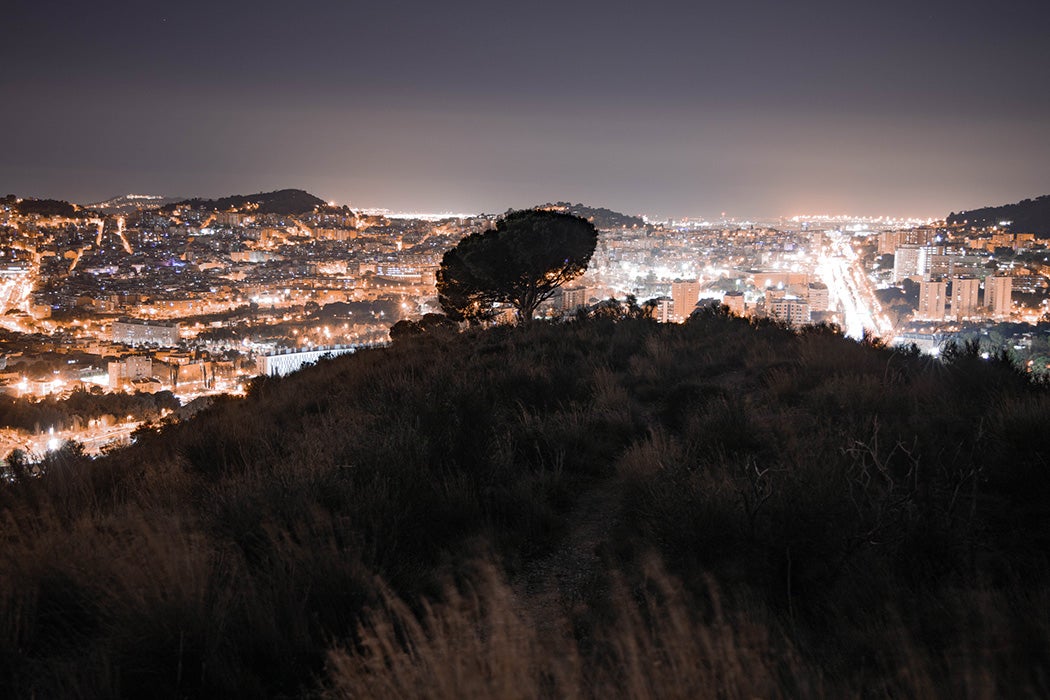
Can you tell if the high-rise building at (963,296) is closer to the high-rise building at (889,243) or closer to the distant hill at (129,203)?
the high-rise building at (889,243)

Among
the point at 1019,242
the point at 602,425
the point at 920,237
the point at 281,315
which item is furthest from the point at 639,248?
the point at 602,425

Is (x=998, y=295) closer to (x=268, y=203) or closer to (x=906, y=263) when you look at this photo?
(x=906, y=263)

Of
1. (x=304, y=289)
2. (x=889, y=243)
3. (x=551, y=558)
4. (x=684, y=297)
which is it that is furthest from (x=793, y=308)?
(x=889, y=243)

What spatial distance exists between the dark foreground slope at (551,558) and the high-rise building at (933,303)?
735 inches

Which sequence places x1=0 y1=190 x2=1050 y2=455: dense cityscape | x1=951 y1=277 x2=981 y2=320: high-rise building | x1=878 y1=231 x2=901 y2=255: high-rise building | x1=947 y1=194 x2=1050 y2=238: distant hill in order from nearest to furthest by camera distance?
x1=0 y1=190 x2=1050 y2=455: dense cityscape → x1=951 y1=277 x2=981 y2=320: high-rise building → x1=947 y1=194 x2=1050 y2=238: distant hill → x1=878 y1=231 x2=901 y2=255: high-rise building

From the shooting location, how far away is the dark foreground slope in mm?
1800

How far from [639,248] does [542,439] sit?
5634 centimetres

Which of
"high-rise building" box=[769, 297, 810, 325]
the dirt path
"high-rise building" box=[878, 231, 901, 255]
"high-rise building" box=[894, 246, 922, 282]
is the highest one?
"high-rise building" box=[878, 231, 901, 255]

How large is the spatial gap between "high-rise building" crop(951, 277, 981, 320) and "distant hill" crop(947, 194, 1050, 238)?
Answer: 1216 inches

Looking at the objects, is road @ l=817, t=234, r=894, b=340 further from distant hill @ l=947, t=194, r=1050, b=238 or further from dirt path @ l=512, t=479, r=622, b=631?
distant hill @ l=947, t=194, r=1050, b=238

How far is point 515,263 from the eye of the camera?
48.6ft

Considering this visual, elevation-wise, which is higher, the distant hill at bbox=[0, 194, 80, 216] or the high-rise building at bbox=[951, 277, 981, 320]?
the distant hill at bbox=[0, 194, 80, 216]

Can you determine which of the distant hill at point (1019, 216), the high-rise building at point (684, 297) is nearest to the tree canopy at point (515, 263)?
the high-rise building at point (684, 297)

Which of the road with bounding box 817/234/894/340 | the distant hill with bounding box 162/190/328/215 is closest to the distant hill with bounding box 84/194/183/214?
the distant hill with bounding box 162/190/328/215
